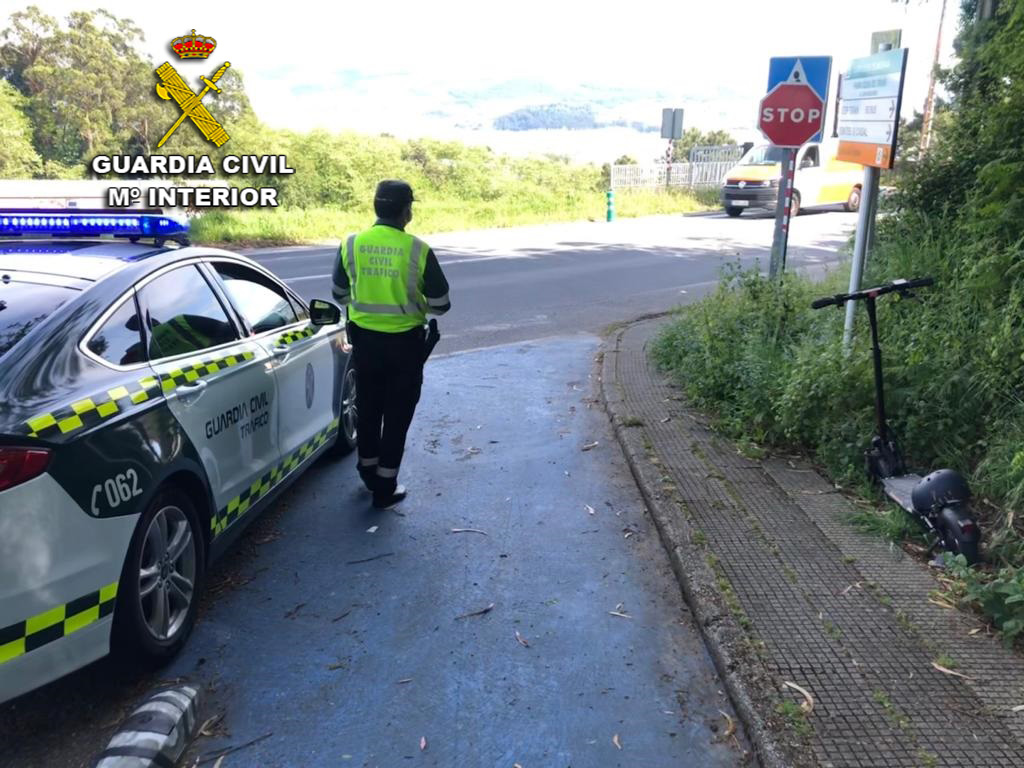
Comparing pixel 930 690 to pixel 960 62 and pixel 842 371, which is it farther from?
pixel 960 62

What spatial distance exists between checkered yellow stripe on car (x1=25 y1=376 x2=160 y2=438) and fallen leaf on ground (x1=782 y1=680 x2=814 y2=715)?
2554 millimetres

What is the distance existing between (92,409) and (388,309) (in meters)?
1.90

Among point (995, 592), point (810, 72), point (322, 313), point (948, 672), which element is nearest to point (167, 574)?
point (322, 313)

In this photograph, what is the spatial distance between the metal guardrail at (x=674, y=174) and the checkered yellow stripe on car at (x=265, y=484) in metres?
28.9

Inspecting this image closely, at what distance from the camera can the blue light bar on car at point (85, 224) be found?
12.8 ft

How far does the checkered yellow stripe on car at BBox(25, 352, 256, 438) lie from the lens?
2.58 metres

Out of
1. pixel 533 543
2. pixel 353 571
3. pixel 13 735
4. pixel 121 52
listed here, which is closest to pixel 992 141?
pixel 533 543

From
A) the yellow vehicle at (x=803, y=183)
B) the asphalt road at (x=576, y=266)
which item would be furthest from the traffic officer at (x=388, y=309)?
the yellow vehicle at (x=803, y=183)

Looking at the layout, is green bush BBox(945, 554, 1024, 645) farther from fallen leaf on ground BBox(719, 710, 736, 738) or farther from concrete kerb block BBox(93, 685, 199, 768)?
concrete kerb block BBox(93, 685, 199, 768)

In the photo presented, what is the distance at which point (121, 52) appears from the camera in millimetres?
24469

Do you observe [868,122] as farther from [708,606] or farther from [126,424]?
[126,424]

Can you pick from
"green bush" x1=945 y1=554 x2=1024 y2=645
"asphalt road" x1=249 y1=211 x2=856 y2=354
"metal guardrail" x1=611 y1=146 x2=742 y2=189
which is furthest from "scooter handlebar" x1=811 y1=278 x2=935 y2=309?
"metal guardrail" x1=611 y1=146 x2=742 y2=189

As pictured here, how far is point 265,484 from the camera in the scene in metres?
4.14

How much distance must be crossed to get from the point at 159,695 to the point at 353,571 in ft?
4.11
